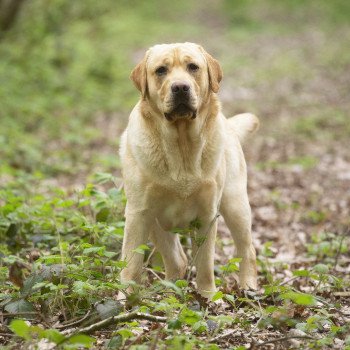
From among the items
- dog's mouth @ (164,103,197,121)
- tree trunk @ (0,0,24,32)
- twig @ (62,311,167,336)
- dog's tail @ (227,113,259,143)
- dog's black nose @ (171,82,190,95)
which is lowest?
twig @ (62,311,167,336)

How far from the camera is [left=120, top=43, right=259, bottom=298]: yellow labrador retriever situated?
4.18 metres

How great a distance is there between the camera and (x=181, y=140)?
4309mm

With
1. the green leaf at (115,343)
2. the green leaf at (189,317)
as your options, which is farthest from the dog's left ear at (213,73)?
the green leaf at (115,343)

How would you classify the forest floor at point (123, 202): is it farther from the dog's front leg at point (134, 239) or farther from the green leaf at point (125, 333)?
the dog's front leg at point (134, 239)

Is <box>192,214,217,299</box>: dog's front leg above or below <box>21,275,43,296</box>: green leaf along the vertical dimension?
below

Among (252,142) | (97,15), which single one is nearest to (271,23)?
(97,15)

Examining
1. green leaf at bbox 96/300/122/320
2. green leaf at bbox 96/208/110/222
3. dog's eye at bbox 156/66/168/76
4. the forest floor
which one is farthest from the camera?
green leaf at bbox 96/208/110/222

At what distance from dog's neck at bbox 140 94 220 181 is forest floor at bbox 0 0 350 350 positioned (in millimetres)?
651

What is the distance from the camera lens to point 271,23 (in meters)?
30.3

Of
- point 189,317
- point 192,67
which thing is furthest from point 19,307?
point 192,67

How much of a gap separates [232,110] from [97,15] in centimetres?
396

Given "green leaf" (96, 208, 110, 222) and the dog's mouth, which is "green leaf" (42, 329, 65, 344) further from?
"green leaf" (96, 208, 110, 222)

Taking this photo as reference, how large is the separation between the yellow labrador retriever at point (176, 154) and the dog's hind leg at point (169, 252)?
31 centimetres

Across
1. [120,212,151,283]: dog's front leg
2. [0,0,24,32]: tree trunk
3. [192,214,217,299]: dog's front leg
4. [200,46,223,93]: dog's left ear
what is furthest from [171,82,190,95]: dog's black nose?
[0,0,24,32]: tree trunk
